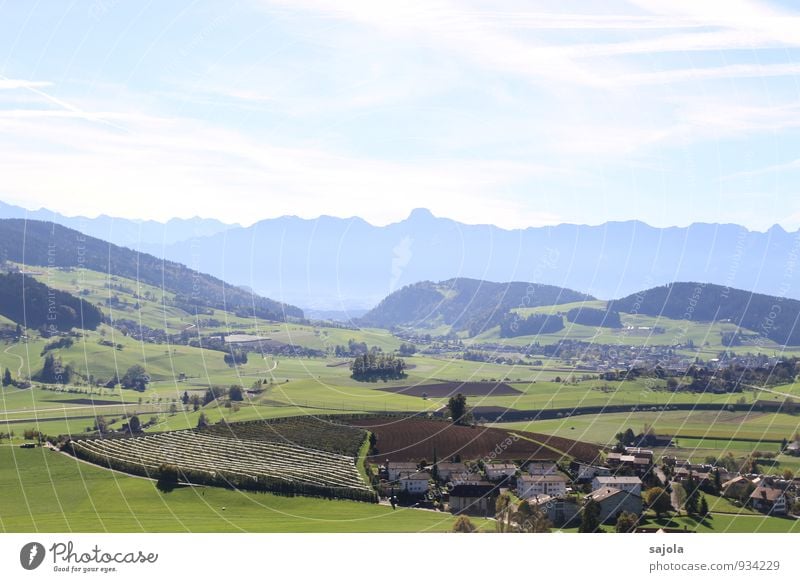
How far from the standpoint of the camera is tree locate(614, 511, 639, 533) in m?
29.9

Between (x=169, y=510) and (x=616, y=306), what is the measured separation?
133 metres

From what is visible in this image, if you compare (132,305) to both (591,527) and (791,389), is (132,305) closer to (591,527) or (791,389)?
(791,389)

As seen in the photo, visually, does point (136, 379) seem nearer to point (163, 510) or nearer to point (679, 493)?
point (163, 510)

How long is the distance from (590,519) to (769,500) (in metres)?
9.19

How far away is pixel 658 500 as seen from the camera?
33.2 m

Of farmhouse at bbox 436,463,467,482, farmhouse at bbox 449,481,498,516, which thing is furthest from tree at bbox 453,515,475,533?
farmhouse at bbox 436,463,467,482

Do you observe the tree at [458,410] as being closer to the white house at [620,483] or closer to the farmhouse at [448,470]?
the farmhouse at [448,470]

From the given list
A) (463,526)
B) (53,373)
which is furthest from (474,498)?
(53,373)

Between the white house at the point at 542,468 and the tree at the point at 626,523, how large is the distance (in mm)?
6969

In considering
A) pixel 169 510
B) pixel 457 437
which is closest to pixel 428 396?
pixel 457 437

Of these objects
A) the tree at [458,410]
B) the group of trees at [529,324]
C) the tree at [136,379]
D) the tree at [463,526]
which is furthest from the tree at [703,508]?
the group of trees at [529,324]

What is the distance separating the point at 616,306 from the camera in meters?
158

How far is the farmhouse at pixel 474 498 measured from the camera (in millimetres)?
33250

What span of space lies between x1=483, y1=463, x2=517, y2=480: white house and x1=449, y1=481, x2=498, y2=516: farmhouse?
1.89 meters
